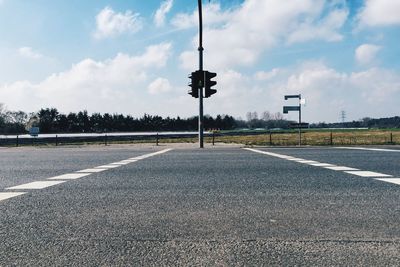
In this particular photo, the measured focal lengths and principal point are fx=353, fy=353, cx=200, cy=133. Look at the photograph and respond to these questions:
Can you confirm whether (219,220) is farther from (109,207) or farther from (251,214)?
(109,207)

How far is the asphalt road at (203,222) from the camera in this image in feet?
8.93

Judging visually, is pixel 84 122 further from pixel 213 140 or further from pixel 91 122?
pixel 213 140

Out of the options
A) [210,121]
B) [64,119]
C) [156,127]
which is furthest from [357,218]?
[210,121]

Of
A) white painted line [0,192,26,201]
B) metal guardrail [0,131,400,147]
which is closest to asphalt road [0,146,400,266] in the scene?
white painted line [0,192,26,201]

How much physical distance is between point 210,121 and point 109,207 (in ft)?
465

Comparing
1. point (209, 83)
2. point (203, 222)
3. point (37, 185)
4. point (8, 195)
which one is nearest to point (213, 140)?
point (209, 83)

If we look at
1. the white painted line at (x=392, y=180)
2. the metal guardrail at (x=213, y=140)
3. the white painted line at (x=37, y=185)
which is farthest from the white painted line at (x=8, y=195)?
the metal guardrail at (x=213, y=140)

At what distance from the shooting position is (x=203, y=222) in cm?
372

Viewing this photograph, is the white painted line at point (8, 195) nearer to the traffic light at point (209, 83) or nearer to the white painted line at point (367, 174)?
the white painted line at point (367, 174)

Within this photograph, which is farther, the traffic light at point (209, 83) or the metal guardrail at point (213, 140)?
the metal guardrail at point (213, 140)

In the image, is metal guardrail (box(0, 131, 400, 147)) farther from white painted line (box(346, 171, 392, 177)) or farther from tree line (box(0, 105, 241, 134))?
tree line (box(0, 105, 241, 134))

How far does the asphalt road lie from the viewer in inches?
107

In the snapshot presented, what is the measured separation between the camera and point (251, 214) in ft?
13.3

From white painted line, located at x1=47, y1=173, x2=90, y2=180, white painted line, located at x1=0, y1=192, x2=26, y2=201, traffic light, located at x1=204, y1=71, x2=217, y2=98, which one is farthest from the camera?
traffic light, located at x1=204, y1=71, x2=217, y2=98
